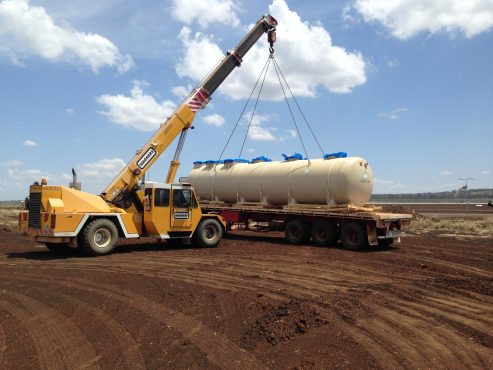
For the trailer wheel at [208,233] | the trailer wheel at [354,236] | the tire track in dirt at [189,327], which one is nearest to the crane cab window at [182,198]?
the trailer wheel at [208,233]

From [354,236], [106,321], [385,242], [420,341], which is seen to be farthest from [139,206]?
[420,341]

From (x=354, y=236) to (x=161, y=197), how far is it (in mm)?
7593

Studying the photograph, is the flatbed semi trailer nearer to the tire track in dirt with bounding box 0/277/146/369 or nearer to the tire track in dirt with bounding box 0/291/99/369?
the tire track in dirt with bounding box 0/277/146/369

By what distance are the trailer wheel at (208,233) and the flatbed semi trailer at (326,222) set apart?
3239mm

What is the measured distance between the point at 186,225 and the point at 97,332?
1066 centimetres

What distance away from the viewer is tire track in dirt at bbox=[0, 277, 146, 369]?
600cm

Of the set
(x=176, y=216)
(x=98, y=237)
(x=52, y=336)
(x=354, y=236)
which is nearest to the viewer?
(x=52, y=336)

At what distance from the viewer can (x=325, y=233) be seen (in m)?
19.0

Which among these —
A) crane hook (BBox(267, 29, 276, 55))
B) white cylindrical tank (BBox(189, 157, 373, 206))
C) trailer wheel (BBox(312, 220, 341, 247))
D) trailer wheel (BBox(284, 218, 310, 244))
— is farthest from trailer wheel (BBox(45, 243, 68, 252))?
crane hook (BBox(267, 29, 276, 55))

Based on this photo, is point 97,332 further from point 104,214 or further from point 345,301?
point 104,214

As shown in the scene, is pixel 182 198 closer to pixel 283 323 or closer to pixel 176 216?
pixel 176 216

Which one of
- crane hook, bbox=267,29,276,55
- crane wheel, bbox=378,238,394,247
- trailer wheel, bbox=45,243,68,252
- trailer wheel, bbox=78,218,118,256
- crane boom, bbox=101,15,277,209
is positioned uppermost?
crane hook, bbox=267,29,276,55

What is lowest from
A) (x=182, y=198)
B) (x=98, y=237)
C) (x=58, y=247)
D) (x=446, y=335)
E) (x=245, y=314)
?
(x=446, y=335)

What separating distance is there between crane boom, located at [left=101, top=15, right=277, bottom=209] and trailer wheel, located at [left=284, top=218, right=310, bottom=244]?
5574mm
